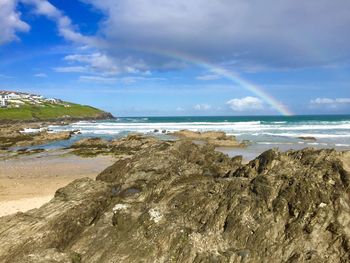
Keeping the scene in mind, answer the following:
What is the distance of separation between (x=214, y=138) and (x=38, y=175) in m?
35.1

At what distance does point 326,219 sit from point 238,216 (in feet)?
6.45

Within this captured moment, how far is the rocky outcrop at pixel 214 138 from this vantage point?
51.8m

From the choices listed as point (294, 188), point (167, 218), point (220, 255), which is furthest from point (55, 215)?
point (294, 188)

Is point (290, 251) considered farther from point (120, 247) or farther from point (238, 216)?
point (120, 247)

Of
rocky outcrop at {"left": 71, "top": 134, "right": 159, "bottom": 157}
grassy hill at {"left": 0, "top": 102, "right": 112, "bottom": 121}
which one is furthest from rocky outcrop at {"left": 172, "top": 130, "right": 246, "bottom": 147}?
grassy hill at {"left": 0, "top": 102, "right": 112, "bottom": 121}

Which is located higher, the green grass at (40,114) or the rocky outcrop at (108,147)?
the green grass at (40,114)

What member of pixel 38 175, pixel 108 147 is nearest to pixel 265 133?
pixel 108 147

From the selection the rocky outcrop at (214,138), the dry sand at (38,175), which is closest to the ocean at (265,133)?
the rocky outcrop at (214,138)

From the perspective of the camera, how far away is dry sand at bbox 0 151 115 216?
19375mm

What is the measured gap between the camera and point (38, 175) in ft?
94.8

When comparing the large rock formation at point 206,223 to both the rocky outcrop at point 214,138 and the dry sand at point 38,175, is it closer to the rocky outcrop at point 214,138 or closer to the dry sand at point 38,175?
the dry sand at point 38,175

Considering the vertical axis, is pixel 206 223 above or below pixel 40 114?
below

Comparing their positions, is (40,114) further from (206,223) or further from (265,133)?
(206,223)

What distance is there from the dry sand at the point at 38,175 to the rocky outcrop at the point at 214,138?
1873 centimetres
